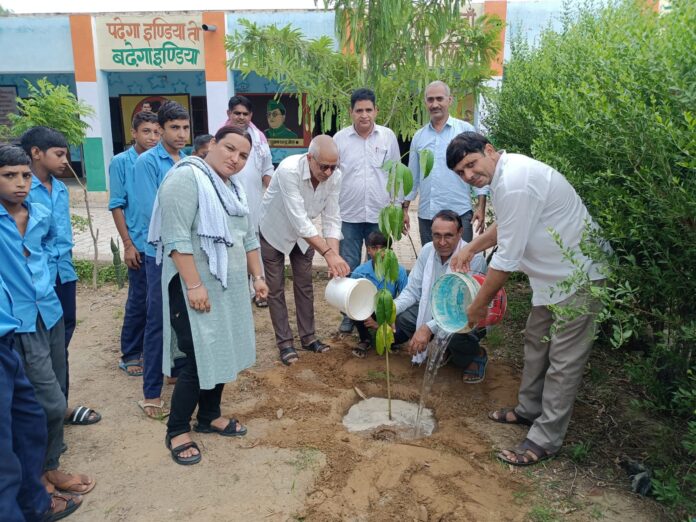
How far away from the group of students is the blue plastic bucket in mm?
2145

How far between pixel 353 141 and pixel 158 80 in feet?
33.6

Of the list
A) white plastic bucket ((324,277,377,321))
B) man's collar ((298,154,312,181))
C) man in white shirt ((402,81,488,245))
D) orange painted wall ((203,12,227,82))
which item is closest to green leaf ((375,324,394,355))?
white plastic bucket ((324,277,377,321))

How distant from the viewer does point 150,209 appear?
12.4ft

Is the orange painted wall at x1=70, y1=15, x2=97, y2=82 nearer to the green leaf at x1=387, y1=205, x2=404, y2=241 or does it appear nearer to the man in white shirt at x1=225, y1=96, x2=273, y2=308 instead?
the man in white shirt at x1=225, y1=96, x2=273, y2=308

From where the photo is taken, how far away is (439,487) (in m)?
2.75

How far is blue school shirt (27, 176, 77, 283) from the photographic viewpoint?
295cm

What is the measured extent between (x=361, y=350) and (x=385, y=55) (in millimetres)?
3151

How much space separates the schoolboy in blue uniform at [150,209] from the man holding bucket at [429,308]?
5.16 feet

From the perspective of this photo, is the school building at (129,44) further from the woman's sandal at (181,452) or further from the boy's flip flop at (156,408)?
the woman's sandal at (181,452)

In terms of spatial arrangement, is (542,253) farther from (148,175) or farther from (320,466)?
Result: (148,175)

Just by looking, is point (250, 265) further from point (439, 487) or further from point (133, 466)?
point (439, 487)

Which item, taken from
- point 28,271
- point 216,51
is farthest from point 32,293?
point 216,51

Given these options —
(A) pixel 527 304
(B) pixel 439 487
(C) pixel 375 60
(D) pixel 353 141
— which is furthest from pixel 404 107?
(B) pixel 439 487

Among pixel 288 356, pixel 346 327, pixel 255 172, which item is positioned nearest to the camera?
pixel 288 356
